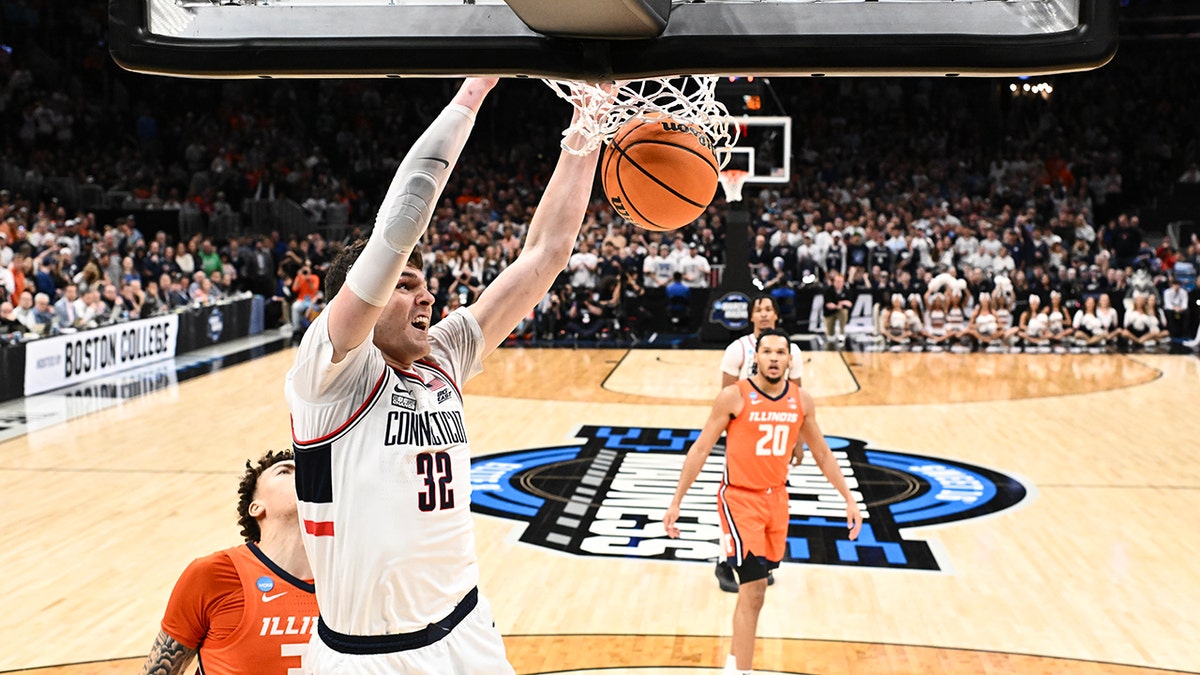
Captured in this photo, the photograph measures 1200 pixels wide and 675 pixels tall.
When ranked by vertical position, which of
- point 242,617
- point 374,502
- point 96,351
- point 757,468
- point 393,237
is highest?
point 393,237

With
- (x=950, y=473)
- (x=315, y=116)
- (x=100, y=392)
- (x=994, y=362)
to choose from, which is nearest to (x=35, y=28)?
(x=315, y=116)

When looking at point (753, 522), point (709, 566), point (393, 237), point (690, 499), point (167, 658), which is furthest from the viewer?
point (690, 499)

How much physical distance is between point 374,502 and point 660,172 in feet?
4.32

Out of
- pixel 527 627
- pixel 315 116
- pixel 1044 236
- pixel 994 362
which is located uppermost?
pixel 315 116

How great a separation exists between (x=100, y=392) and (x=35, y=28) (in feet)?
52.5

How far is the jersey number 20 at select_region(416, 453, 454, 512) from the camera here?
2652 millimetres

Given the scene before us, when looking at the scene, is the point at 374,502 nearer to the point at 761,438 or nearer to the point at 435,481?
the point at 435,481

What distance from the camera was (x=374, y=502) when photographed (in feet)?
8.56

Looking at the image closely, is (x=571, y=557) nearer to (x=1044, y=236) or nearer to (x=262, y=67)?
(x=262, y=67)

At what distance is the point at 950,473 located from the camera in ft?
32.5

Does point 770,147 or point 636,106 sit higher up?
point 770,147

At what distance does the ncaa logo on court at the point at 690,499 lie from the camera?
765 centimetres

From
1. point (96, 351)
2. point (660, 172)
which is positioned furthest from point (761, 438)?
point (96, 351)

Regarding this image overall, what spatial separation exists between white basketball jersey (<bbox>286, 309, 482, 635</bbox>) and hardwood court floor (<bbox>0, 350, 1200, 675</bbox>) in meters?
3.04
